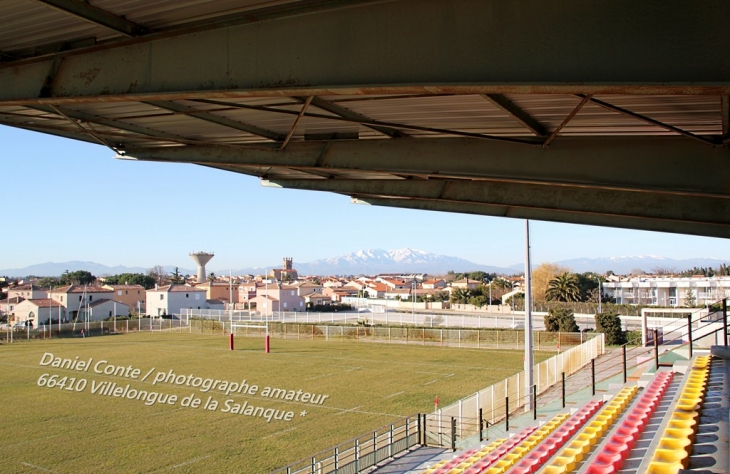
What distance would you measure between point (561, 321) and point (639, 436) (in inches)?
1358

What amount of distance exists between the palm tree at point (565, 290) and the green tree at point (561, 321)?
34.6m

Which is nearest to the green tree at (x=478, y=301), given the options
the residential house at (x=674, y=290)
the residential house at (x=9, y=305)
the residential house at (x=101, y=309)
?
the residential house at (x=674, y=290)

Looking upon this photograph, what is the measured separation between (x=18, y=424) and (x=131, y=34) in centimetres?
2074

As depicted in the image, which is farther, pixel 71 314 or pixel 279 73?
pixel 71 314

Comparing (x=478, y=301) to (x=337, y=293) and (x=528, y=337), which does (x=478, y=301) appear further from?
(x=528, y=337)

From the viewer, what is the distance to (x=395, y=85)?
4.11 meters

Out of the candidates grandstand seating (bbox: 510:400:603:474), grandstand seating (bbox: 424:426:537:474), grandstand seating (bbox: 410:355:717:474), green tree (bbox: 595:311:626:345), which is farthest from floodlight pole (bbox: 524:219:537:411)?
green tree (bbox: 595:311:626:345)

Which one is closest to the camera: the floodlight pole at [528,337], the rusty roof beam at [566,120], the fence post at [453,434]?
the rusty roof beam at [566,120]

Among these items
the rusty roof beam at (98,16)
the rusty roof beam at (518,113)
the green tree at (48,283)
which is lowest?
the green tree at (48,283)

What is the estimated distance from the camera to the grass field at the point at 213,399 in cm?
1736

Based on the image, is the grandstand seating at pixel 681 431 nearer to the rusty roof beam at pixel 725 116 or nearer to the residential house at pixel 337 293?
the rusty roof beam at pixel 725 116

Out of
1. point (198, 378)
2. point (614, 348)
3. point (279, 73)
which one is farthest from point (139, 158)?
point (614, 348)

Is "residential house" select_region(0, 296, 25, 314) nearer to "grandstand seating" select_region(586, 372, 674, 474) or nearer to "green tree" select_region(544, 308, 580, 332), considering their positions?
"green tree" select_region(544, 308, 580, 332)

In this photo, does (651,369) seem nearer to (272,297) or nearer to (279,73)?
(279,73)
